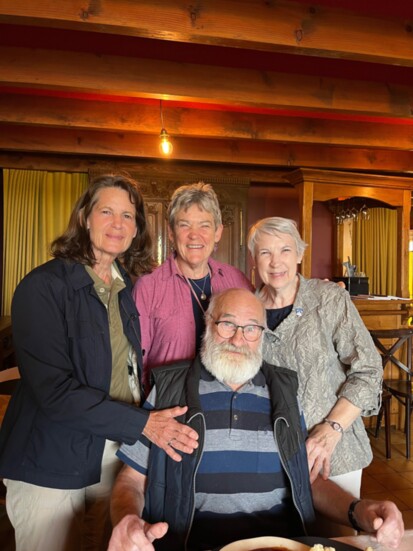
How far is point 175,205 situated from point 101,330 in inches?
24.9

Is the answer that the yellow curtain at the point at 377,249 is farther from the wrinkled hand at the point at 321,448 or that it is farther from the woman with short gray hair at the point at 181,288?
the wrinkled hand at the point at 321,448

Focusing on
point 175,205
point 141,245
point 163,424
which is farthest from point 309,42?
point 163,424

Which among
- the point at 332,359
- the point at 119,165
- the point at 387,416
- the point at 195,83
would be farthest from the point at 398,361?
the point at 119,165

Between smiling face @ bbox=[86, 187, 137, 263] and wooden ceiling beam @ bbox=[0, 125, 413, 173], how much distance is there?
3560 millimetres

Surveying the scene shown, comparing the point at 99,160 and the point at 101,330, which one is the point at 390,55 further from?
the point at 99,160

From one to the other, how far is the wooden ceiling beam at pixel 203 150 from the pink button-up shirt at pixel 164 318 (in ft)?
11.5

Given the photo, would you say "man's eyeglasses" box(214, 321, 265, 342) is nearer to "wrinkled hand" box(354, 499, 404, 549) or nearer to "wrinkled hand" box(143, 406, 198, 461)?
"wrinkled hand" box(143, 406, 198, 461)

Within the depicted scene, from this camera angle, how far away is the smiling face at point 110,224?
1.71m

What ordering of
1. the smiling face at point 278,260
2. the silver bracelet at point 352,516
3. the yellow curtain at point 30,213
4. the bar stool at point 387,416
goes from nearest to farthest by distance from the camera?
the silver bracelet at point 352,516 → the smiling face at point 278,260 → the bar stool at point 387,416 → the yellow curtain at point 30,213

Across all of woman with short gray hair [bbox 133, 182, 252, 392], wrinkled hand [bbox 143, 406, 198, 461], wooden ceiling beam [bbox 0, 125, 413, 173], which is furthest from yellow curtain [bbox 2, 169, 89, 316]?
wrinkled hand [bbox 143, 406, 198, 461]

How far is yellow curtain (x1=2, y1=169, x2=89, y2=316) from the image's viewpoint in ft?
19.4

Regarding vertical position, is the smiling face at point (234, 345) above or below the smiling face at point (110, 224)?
below

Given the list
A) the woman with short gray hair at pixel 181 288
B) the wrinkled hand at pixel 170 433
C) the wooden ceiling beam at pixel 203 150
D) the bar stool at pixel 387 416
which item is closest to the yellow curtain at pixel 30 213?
the wooden ceiling beam at pixel 203 150

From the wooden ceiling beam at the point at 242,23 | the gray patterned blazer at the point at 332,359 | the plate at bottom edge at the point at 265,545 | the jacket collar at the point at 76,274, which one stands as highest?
the wooden ceiling beam at the point at 242,23
